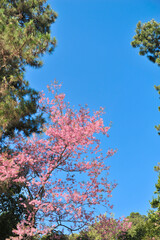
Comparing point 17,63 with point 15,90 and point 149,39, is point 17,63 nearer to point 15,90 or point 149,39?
point 15,90

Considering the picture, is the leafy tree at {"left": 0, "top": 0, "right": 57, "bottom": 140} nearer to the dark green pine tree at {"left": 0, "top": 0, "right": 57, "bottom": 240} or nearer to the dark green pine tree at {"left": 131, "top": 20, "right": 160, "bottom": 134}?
the dark green pine tree at {"left": 0, "top": 0, "right": 57, "bottom": 240}

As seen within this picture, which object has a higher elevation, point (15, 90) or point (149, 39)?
point (149, 39)

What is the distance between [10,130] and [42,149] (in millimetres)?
3094

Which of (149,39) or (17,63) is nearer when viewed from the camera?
(17,63)

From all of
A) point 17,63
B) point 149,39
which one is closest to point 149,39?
point 149,39

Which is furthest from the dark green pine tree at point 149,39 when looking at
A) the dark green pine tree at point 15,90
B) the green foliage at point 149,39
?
the dark green pine tree at point 15,90

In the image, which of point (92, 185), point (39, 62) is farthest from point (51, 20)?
point (92, 185)

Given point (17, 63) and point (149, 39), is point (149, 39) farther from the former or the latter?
point (17, 63)

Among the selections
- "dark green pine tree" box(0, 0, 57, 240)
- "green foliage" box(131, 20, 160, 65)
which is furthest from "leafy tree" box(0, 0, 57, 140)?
"green foliage" box(131, 20, 160, 65)

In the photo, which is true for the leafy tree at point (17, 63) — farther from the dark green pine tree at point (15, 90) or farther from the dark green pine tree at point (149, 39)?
the dark green pine tree at point (149, 39)

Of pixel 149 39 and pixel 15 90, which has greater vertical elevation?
pixel 149 39

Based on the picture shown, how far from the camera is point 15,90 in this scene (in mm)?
10586

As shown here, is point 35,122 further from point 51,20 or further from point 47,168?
point 51,20

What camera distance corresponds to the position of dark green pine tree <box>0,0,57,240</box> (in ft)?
29.1
